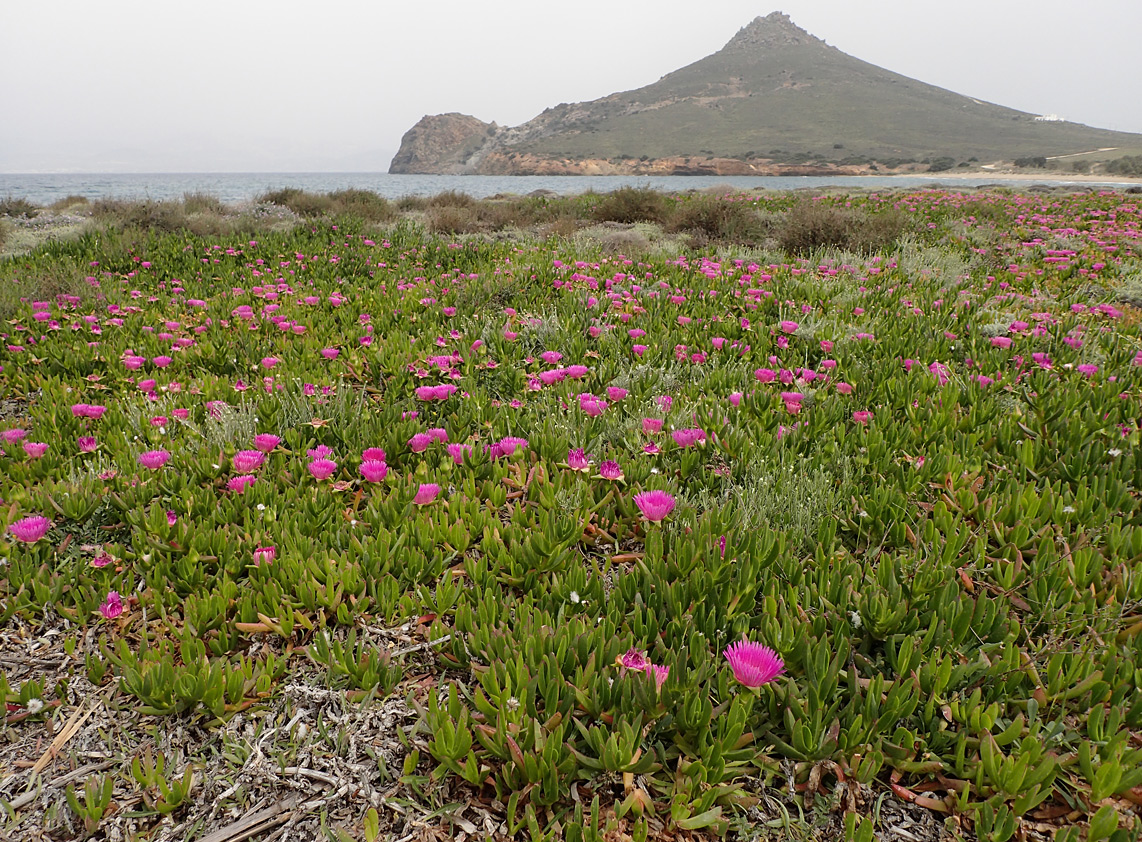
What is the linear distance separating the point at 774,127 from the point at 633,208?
112 m

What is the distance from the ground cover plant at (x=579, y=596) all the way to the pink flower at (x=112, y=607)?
84 millimetres

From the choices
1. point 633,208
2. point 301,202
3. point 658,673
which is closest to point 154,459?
point 658,673

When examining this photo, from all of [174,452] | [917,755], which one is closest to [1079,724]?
[917,755]

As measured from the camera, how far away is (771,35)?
161875 mm

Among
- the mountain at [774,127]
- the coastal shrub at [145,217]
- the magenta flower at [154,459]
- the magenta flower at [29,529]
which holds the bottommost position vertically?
the magenta flower at [29,529]

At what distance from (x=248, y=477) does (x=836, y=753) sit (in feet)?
6.94

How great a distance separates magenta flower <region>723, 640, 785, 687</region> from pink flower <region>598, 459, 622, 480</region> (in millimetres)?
984

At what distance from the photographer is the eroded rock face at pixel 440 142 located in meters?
165

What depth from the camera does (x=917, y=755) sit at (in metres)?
1.44

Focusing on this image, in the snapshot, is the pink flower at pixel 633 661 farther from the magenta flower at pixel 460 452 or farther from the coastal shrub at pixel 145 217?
the coastal shrub at pixel 145 217

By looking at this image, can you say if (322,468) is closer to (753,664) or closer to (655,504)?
(655,504)

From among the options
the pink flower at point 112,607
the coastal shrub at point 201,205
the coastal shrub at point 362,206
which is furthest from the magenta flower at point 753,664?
the coastal shrub at point 201,205

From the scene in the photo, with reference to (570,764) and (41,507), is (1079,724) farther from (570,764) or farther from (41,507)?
(41,507)

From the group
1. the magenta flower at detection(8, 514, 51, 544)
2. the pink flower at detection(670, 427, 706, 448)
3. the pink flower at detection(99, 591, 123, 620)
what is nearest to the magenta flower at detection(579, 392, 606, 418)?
the pink flower at detection(670, 427, 706, 448)
